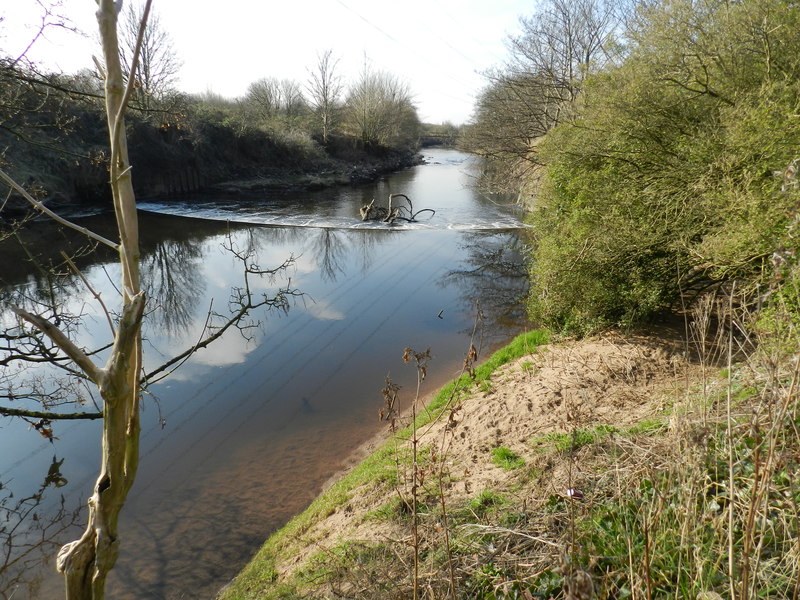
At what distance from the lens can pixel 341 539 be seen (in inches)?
209

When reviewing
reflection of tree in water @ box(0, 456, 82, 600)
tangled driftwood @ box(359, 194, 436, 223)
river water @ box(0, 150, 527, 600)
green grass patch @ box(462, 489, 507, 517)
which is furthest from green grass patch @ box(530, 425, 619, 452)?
tangled driftwood @ box(359, 194, 436, 223)

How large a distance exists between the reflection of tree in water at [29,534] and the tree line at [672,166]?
370 inches

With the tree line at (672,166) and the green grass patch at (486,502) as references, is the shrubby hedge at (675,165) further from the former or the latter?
the green grass patch at (486,502)

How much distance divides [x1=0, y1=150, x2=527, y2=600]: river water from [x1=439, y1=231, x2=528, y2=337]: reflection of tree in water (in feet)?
0.27

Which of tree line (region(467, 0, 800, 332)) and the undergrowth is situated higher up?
tree line (region(467, 0, 800, 332))

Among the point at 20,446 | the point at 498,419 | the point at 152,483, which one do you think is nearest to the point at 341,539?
the point at 498,419

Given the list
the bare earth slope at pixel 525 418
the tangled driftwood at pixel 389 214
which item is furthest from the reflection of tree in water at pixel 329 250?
the bare earth slope at pixel 525 418

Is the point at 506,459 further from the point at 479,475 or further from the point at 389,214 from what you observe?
the point at 389,214

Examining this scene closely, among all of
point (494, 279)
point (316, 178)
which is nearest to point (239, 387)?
point (494, 279)

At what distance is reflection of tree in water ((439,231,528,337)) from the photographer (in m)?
14.5

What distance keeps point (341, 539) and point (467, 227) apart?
22.4 metres

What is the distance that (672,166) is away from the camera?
884cm

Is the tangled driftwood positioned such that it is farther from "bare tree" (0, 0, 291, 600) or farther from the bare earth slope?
"bare tree" (0, 0, 291, 600)

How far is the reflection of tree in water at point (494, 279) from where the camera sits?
14469 mm
